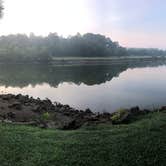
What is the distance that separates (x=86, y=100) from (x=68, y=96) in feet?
9.20

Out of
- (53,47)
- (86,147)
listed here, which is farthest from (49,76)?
(53,47)

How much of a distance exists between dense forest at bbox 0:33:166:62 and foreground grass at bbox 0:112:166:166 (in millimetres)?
55453

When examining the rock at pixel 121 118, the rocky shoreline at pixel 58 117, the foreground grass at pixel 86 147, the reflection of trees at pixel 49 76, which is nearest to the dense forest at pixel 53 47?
the reflection of trees at pixel 49 76

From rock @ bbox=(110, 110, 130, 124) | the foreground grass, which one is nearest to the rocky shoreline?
rock @ bbox=(110, 110, 130, 124)

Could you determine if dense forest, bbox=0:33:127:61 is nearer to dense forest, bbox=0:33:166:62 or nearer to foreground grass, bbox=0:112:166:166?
dense forest, bbox=0:33:166:62

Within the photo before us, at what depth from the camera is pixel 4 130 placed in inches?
363

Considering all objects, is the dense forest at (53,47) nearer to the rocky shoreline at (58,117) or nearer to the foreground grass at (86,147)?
the rocky shoreline at (58,117)

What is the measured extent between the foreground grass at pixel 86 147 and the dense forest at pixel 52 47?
55453mm

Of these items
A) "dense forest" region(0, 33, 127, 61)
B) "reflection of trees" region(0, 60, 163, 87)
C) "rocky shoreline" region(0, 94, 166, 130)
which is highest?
"dense forest" region(0, 33, 127, 61)

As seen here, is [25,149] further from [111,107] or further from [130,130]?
[111,107]

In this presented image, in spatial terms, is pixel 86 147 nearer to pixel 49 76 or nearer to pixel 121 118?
pixel 121 118

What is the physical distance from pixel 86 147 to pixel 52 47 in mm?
79771

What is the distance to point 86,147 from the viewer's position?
24.7 feet

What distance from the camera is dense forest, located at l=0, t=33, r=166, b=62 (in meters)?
64.6
